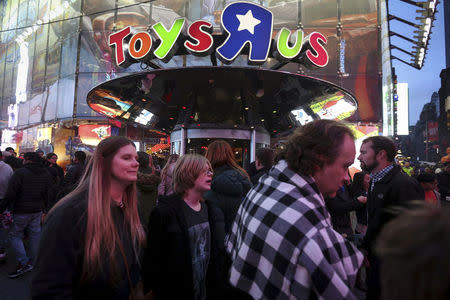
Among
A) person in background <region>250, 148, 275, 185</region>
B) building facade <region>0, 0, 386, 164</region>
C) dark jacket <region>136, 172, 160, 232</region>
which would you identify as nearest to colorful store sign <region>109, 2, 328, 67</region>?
person in background <region>250, 148, 275, 185</region>

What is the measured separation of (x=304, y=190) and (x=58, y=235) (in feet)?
4.43

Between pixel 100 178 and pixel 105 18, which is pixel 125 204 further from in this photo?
pixel 105 18

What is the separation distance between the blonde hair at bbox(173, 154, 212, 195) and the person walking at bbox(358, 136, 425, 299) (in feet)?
6.01

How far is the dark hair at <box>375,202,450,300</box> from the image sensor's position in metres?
0.62

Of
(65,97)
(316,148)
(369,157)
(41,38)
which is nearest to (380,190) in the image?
(369,157)

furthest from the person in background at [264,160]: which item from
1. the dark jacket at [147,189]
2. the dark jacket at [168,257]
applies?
the dark jacket at [168,257]

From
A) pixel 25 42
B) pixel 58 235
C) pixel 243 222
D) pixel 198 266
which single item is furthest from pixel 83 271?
pixel 25 42

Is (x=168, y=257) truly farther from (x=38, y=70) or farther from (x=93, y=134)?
(x=38, y=70)

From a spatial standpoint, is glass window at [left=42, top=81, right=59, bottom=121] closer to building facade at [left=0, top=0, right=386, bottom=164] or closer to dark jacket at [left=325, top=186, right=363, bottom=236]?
building facade at [left=0, top=0, right=386, bottom=164]

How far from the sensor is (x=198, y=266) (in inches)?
102

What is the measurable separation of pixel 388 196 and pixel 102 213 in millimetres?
2831

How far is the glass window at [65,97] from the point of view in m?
20.0

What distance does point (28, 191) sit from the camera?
5195 mm

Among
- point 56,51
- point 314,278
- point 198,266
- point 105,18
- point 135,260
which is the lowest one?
point 198,266
